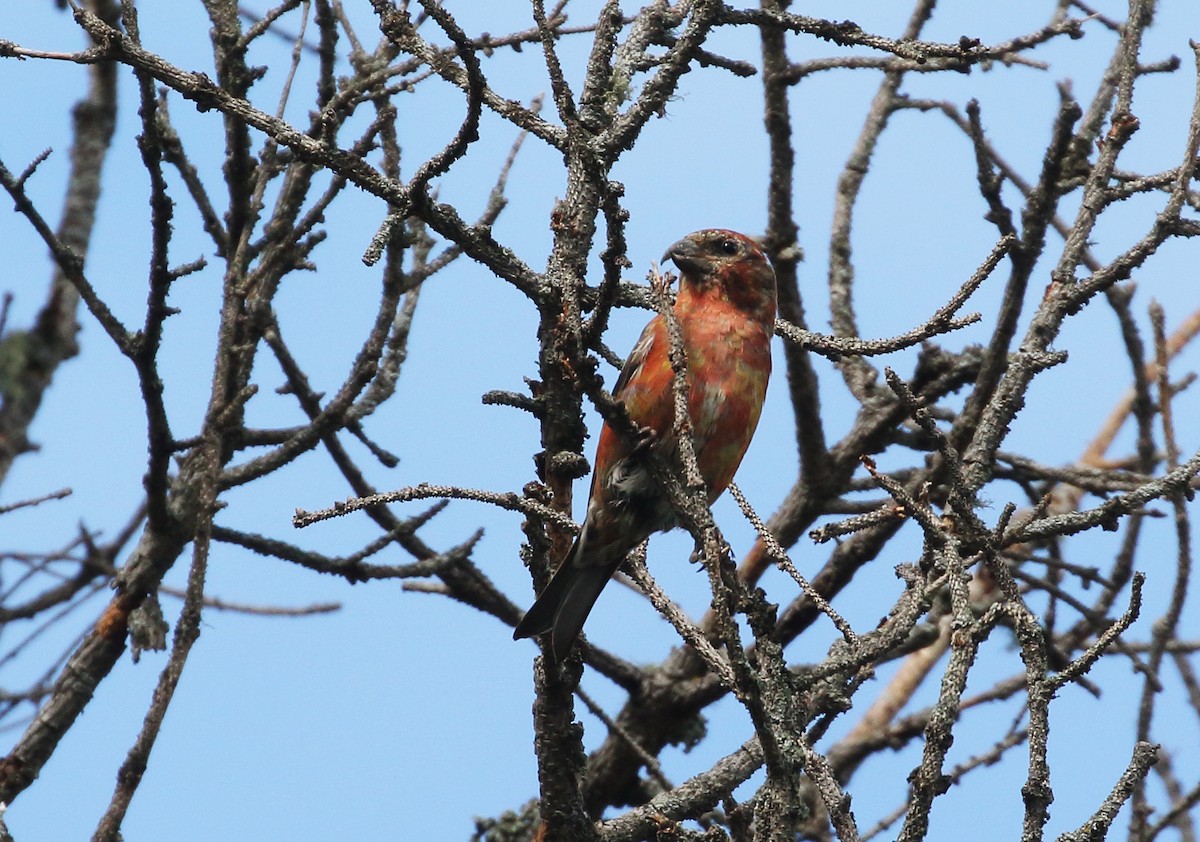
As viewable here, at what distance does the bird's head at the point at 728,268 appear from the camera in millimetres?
5371

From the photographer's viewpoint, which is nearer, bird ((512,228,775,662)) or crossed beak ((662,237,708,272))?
bird ((512,228,775,662))

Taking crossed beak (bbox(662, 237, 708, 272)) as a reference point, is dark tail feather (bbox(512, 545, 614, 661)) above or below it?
below

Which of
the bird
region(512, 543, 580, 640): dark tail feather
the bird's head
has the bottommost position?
region(512, 543, 580, 640): dark tail feather

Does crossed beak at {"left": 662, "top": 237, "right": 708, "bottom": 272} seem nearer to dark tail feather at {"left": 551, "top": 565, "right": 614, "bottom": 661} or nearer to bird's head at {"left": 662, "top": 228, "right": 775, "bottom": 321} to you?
bird's head at {"left": 662, "top": 228, "right": 775, "bottom": 321}

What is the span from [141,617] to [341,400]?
1.07 m

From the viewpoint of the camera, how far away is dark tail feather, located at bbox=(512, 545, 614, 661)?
3.86 metres

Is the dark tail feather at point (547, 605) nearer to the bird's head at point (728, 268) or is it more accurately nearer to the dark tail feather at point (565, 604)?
the dark tail feather at point (565, 604)

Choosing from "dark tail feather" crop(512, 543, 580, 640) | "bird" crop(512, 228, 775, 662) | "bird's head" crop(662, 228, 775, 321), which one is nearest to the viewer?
"dark tail feather" crop(512, 543, 580, 640)

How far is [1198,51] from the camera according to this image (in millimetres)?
4574

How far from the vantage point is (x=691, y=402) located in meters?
4.92

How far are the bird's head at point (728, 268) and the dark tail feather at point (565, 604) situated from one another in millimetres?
1182

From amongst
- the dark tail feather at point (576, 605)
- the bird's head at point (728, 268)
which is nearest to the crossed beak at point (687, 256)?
the bird's head at point (728, 268)

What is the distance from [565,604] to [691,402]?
1.05 meters

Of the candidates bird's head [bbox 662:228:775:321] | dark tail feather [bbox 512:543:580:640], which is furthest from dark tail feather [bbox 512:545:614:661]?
bird's head [bbox 662:228:775:321]
